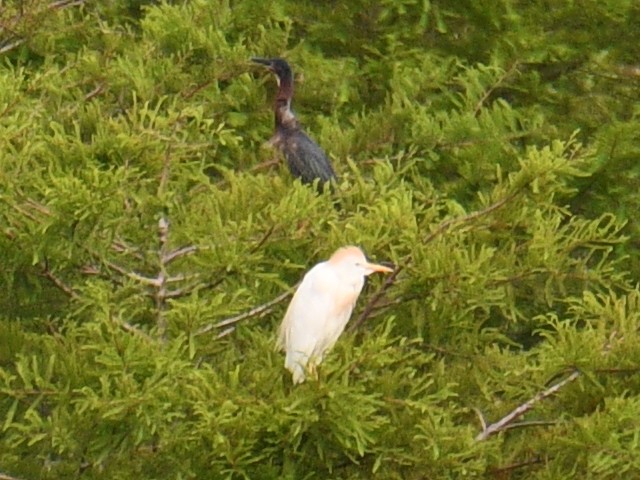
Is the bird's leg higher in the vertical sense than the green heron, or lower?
higher

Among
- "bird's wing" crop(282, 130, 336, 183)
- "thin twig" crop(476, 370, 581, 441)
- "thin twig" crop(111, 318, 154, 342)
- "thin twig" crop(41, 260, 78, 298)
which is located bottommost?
"bird's wing" crop(282, 130, 336, 183)

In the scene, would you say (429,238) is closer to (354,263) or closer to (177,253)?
(354,263)

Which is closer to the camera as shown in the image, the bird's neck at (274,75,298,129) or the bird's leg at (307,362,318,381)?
the bird's leg at (307,362,318,381)

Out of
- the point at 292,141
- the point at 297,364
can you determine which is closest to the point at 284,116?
the point at 292,141

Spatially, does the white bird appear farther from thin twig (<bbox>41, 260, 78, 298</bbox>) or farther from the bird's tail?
thin twig (<bbox>41, 260, 78, 298</bbox>)

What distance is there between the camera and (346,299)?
23.3 feet

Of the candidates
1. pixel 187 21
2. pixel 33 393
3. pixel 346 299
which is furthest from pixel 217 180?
pixel 33 393

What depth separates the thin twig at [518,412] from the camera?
6.73 metres

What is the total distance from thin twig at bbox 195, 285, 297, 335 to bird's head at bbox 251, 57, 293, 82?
285 centimetres

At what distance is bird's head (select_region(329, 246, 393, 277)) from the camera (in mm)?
6840

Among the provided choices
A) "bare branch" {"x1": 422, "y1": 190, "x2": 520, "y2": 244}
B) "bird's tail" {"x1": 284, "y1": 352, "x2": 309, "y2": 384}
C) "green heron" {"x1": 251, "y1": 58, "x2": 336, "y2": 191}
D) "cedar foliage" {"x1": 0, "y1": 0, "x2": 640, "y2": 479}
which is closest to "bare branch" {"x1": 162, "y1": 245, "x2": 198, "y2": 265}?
"cedar foliage" {"x1": 0, "y1": 0, "x2": 640, "y2": 479}

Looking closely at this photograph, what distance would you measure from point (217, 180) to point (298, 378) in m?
2.28

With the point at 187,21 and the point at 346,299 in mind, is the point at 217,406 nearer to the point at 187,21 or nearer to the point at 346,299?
the point at 346,299

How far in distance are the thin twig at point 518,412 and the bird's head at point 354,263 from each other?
54cm
